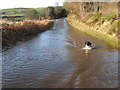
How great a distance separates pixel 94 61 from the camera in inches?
303

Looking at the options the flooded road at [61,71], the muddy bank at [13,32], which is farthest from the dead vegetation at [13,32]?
the flooded road at [61,71]

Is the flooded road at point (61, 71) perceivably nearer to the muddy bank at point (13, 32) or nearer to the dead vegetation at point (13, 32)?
the muddy bank at point (13, 32)

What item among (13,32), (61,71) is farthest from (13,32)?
(61,71)

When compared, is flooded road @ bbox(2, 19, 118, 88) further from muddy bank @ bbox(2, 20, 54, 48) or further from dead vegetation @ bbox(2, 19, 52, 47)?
dead vegetation @ bbox(2, 19, 52, 47)

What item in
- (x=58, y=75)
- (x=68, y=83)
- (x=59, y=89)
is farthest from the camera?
(x=58, y=75)

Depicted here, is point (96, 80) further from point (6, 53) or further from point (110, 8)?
point (110, 8)

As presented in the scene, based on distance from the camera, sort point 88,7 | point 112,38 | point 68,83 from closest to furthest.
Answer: point 68,83
point 112,38
point 88,7

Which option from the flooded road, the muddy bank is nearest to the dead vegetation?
the muddy bank

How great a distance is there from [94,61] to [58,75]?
2.78m

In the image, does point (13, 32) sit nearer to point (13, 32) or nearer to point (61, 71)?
point (13, 32)

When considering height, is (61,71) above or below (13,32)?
below

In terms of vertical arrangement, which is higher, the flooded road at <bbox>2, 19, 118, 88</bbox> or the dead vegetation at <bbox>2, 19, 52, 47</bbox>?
A: the dead vegetation at <bbox>2, 19, 52, 47</bbox>

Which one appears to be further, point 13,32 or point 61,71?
point 13,32

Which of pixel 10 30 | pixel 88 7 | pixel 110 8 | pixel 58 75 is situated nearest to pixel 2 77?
pixel 58 75
